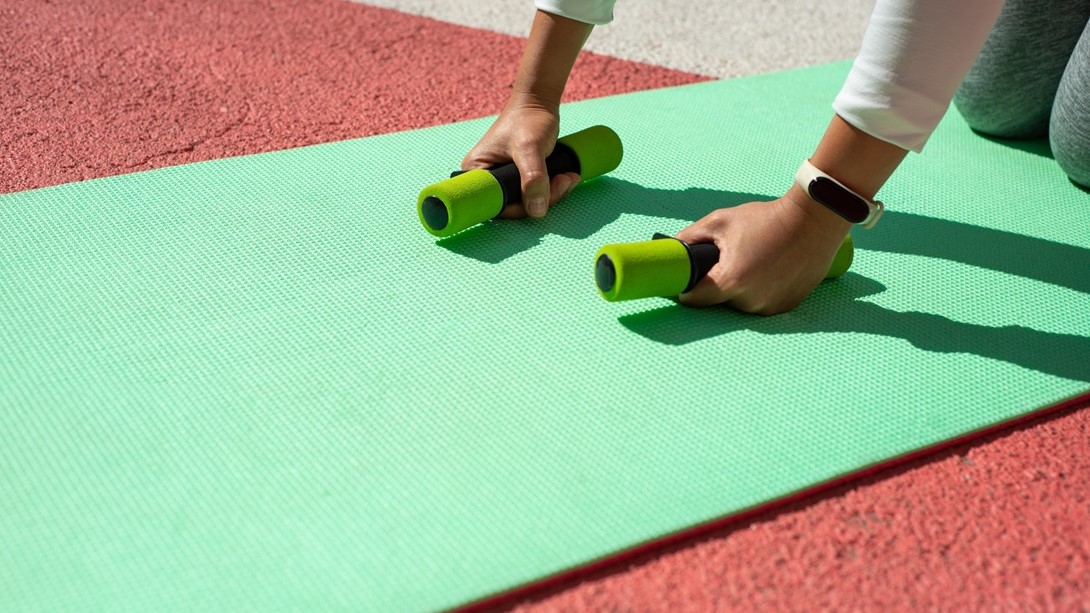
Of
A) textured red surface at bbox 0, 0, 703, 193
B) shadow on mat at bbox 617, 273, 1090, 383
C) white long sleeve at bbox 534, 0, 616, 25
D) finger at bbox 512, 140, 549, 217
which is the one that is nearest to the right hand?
finger at bbox 512, 140, 549, 217

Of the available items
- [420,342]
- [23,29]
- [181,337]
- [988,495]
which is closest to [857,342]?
[988,495]

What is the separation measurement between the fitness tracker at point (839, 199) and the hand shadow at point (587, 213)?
0.99 ft

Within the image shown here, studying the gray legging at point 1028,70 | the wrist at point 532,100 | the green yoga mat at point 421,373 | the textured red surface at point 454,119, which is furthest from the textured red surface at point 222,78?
the gray legging at point 1028,70

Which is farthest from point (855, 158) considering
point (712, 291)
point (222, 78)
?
point (222, 78)

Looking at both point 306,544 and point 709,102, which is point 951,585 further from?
point 709,102

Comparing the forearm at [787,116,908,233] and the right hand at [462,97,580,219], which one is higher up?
the forearm at [787,116,908,233]

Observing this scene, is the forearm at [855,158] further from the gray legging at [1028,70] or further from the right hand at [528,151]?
the gray legging at [1028,70]

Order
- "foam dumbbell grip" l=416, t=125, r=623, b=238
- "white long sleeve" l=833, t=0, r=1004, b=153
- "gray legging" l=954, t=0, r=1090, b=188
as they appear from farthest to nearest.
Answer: "gray legging" l=954, t=0, r=1090, b=188 → "foam dumbbell grip" l=416, t=125, r=623, b=238 → "white long sleeve" l=833, t=0, r=1004, b=153

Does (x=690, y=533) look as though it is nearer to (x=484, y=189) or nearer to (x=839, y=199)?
(x=839, y=199)

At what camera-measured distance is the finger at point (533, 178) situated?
1.44 meters

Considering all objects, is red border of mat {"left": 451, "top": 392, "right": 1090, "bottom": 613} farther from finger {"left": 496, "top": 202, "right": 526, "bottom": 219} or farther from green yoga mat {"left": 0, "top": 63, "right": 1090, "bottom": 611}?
finger {"left": 496, "top": 202, "right": 526, "bottom": 219}

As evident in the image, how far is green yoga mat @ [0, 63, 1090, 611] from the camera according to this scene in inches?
37.4

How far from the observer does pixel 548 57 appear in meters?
1.50

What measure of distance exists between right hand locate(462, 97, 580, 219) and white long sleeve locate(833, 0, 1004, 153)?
451 millimetres
